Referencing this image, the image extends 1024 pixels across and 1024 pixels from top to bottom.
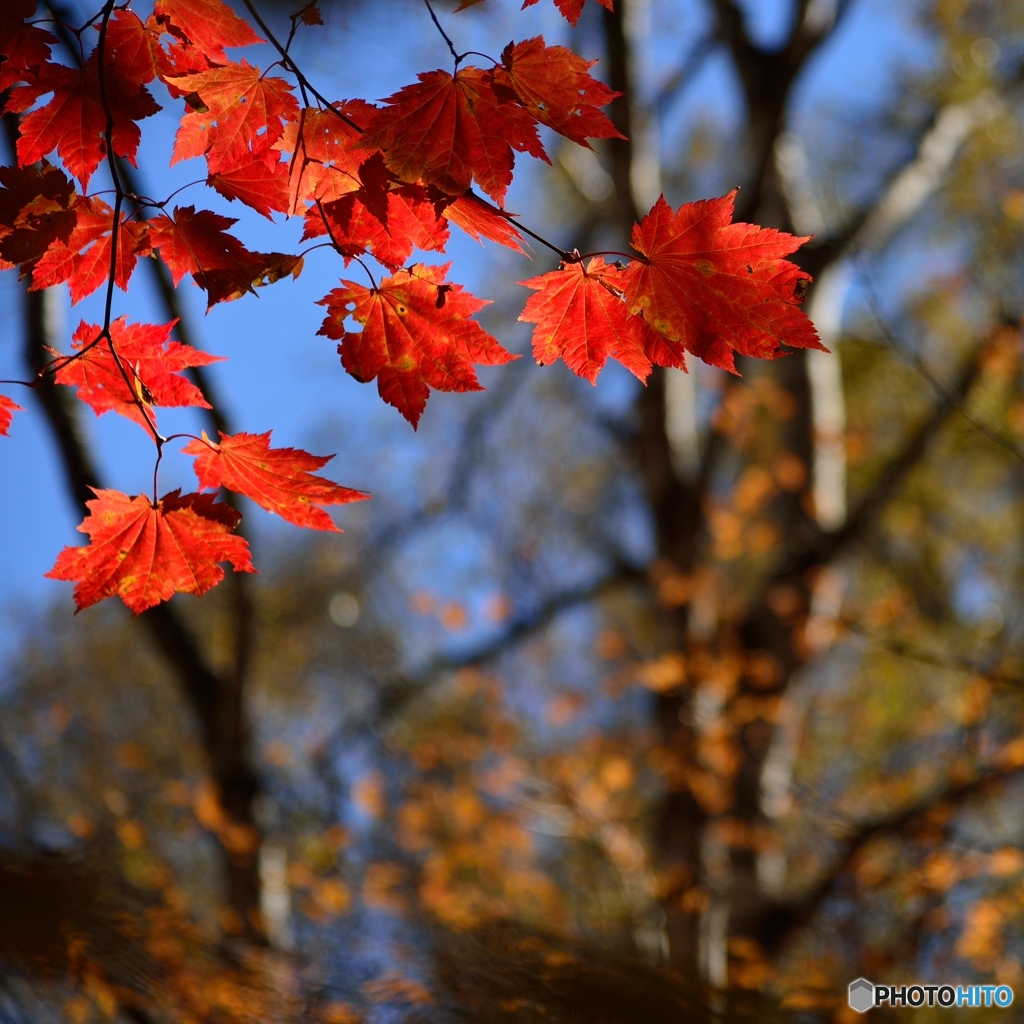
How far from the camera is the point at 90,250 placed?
1.24 meters

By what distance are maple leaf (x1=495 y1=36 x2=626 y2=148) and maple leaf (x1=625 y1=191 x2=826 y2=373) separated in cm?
15

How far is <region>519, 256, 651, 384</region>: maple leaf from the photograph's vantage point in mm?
1146

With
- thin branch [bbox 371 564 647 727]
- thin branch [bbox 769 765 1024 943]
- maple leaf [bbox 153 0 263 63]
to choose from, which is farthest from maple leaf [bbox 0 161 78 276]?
thin branch [bbox 371 564 647 727]

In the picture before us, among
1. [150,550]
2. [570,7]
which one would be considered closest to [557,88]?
[570,7]

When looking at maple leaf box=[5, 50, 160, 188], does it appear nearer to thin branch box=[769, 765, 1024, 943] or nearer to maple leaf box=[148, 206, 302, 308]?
maple leaf box=[148, 206, 302, 308]

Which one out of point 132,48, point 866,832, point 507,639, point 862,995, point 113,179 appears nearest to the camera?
point 113,179

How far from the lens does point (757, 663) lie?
4355 millimetres

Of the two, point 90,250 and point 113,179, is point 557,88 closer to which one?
point 113,179

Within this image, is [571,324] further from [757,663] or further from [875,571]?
[875,571]

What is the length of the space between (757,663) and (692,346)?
356 centimetres

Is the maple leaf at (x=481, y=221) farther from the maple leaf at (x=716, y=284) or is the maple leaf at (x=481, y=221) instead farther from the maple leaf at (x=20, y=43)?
the maple leaf at (x=20, y=43)

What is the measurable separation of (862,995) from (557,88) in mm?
3318

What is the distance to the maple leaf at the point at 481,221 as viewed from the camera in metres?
1.07

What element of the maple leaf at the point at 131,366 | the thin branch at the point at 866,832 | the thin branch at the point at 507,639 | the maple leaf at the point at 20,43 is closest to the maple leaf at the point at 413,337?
the maple leaf at the point at 131,366
